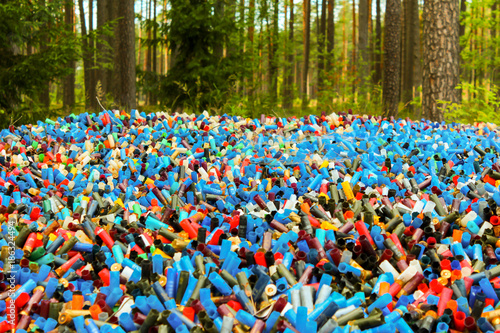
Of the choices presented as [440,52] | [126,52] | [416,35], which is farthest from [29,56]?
[416,35]

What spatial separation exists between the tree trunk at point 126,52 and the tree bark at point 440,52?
595 centimetres

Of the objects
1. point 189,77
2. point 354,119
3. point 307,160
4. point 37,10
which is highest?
point 37,10

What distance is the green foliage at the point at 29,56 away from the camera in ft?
21.7

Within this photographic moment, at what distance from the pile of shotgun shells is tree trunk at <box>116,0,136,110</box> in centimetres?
461

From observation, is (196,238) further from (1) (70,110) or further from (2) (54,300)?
(1) (70,110)

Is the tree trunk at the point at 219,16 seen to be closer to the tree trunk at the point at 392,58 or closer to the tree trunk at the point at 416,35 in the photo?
the tree trunk at the point at 392,58

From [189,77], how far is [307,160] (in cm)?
543

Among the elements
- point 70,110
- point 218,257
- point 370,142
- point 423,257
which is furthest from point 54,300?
point 70,110

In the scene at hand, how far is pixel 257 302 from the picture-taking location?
1.96 metres

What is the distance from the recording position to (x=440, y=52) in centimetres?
705

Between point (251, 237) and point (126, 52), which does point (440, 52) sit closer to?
point (251, 237)

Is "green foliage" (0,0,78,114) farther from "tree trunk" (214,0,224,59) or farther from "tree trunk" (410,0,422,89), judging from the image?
"tree trunk" (410,0,422,89)

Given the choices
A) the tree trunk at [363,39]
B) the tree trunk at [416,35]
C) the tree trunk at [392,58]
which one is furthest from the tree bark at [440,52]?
the tree trunk at [416,35]

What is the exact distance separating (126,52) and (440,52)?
6272mm
